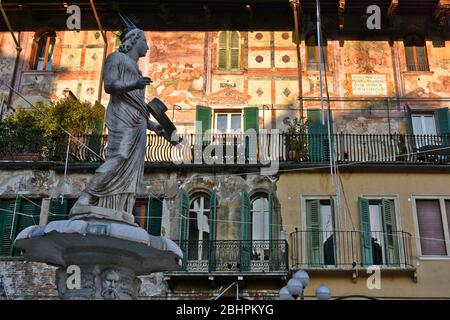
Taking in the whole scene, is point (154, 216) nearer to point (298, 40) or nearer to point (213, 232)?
point (213, 232)

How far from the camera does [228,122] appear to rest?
21891 mm

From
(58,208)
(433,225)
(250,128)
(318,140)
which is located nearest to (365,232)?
(433,225)

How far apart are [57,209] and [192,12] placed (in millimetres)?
9113

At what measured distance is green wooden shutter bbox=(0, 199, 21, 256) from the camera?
19359 mm

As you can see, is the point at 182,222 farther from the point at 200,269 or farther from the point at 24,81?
the point at 24,81

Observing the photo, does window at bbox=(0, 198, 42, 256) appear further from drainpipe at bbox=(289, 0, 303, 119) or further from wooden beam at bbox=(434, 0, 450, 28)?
wooden beam at bbox=(434, 0, 450, 28)

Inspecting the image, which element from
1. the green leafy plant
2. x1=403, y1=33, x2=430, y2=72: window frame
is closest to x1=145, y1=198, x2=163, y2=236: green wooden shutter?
the green leafy plant

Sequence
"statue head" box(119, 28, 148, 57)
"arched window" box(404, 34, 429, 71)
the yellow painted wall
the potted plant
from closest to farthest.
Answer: "statue head" box(119, 28, 148, 57) < the yellow painted wall < the potted plant < "arched window" box(404, 34, 429, 71)

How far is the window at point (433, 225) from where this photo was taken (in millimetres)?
19047

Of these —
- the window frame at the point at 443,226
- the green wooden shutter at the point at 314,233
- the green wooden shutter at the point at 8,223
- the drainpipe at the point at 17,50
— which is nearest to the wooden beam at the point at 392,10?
the window frame at the point at 443,226

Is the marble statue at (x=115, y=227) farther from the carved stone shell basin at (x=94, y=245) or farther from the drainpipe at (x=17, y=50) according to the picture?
the drainpipe at (x=17, y=50)

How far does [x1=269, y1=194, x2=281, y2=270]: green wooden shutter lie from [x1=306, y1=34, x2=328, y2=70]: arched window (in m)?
5.70

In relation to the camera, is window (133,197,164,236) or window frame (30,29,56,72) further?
window frame (30,29,56,72)
